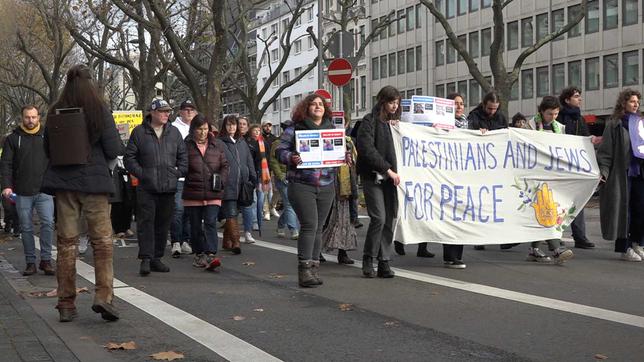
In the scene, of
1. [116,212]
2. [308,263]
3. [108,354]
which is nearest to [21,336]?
[108,354]

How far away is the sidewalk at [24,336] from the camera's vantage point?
555 centimetres

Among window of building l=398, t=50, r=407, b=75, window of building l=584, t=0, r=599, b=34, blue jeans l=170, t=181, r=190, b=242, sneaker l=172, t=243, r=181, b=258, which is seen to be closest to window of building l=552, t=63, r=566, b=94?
window of building l=584, t=0, r=599, b=34

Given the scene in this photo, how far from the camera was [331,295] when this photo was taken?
7.89 metres

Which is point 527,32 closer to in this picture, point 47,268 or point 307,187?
point 47,268

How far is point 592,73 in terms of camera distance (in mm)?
48812

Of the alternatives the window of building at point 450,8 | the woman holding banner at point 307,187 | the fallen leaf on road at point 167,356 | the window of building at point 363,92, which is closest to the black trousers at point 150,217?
the woman holding banner at point 307,187

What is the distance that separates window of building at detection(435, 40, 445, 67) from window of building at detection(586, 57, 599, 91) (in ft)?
49.1

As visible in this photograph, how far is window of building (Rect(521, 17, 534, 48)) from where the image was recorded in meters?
53.3

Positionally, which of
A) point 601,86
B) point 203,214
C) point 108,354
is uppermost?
point 601,86

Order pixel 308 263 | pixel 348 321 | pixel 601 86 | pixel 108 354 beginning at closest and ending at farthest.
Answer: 1. pixel 108 354
2. pixel 348 321
3. pixel 308 263
4. pixel 601 86

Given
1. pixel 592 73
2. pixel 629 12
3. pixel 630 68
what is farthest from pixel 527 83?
pixel 629 12

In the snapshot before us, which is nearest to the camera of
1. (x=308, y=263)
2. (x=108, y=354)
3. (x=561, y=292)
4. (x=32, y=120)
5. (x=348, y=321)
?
(x=108, y=354)

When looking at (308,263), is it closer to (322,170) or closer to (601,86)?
(322,170)

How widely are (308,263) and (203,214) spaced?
2227 millimetres
